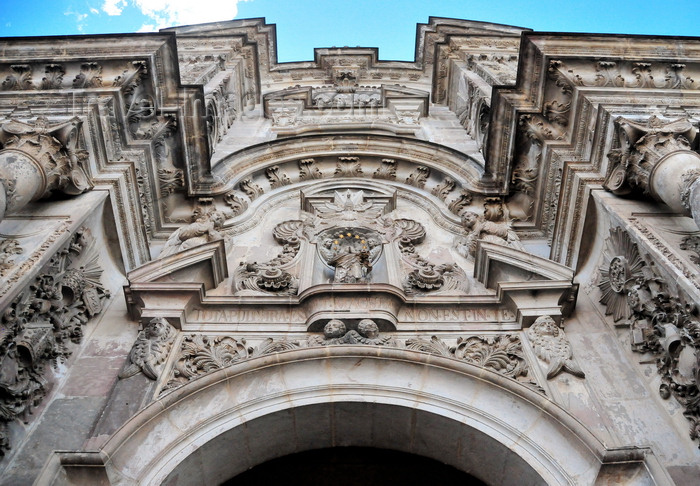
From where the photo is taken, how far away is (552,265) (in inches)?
329

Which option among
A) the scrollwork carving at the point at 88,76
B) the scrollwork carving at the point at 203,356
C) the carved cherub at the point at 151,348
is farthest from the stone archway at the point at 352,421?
the scrollwork carving at the point at 88,76

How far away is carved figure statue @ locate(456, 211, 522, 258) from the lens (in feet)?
31.5

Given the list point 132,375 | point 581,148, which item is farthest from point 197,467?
point 581,148

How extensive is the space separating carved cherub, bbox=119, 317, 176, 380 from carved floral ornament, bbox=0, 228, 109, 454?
836mm

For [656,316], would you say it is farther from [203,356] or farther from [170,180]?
[170,180]

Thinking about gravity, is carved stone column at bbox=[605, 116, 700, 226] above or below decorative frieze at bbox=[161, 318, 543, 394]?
above

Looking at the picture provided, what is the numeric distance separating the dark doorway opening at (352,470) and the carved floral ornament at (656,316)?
247 cm

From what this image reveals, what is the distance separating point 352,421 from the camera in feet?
22.4

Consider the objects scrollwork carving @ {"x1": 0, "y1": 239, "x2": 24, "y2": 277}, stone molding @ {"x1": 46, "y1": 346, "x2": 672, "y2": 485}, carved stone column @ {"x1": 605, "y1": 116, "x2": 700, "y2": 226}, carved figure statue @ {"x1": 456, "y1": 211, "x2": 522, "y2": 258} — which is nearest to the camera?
stone molding @ {"x1": 46, "y1": 346, "x2": 672, "y2": 485}

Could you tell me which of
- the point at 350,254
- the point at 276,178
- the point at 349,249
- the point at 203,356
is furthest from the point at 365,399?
the point at 276,178

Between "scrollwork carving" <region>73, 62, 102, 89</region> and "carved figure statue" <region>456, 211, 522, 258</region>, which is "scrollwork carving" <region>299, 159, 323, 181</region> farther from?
"scrollwork carving" <region>73, 62, 102, 89</region>

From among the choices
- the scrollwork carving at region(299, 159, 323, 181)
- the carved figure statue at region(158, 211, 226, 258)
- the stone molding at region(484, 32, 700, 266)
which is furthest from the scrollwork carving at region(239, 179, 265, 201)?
the stone molding at region(484, 32, 700, 266)

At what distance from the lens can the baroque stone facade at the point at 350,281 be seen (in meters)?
6.38

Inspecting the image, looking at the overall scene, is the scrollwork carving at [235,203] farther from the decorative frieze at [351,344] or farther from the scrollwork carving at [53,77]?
the decorative frieze at [351,344]
